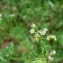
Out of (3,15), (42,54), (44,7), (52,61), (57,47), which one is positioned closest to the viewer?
(42,54)

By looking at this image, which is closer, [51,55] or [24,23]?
[51,55]

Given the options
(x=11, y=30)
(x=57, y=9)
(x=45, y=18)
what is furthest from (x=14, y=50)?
(x=57, y=9)

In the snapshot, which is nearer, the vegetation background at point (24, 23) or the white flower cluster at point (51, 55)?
the white flower cluster at point (51, 55)

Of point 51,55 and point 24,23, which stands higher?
point 24,23

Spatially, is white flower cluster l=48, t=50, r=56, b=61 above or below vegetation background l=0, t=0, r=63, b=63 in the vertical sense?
below

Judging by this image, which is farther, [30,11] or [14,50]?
[30,11]

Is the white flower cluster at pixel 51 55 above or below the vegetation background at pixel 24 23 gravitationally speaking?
below

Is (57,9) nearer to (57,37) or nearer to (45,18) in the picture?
(45,18)

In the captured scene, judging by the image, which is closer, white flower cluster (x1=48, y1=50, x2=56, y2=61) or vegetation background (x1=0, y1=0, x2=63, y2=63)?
white flower cluster (x1=48, y1=50, x2=56, y2=61)
